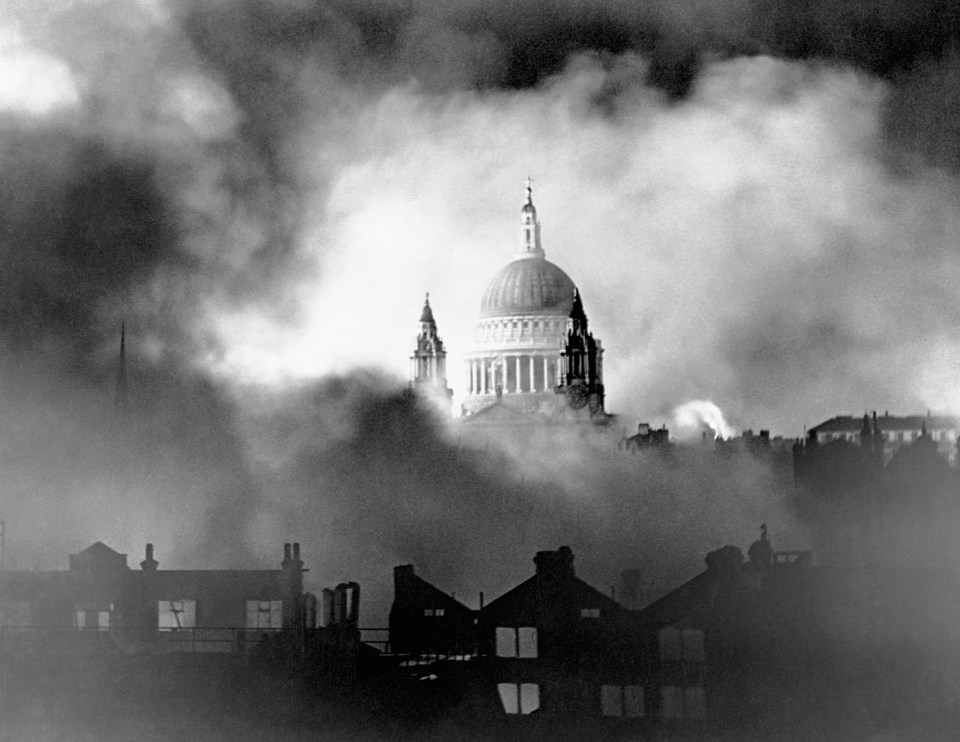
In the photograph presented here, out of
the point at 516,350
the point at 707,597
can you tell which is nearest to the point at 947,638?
the point at 707,597

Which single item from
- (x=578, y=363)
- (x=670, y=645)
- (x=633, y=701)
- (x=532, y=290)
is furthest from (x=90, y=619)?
(x=532, y=290)

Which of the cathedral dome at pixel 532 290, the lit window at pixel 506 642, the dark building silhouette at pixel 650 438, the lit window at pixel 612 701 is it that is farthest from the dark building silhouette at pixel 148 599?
the cathedral dome at pixel 532 290

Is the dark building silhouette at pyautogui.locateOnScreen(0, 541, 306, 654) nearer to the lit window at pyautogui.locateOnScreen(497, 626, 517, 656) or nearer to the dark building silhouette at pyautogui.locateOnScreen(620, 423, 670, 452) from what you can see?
the lit window at pyautogui.locateOnScreen(497, 626, 517, 656)

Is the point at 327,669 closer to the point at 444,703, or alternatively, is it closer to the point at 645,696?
the point at 444,703

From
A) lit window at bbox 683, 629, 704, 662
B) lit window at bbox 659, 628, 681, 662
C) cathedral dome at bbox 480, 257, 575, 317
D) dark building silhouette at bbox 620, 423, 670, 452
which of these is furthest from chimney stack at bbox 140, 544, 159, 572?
cathedral dome at bbox 480, 257, 575, 317

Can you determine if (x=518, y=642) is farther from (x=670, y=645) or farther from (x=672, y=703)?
(x=672, y=703)
